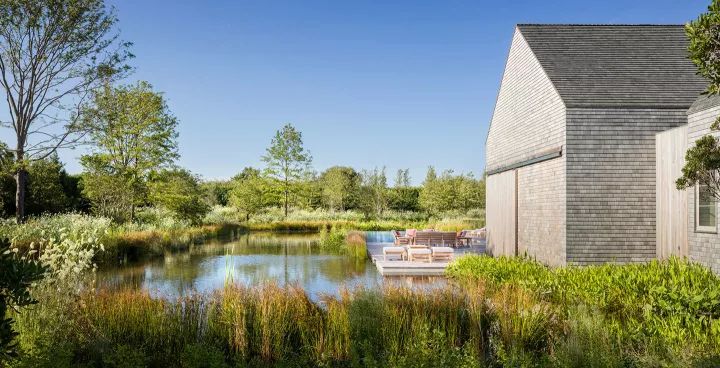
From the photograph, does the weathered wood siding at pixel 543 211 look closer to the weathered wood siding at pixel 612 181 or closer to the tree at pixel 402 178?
the weathered wood siding at pixel 612 181

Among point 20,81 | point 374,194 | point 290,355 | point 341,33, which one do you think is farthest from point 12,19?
point 374,194

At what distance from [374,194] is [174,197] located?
13787 mm

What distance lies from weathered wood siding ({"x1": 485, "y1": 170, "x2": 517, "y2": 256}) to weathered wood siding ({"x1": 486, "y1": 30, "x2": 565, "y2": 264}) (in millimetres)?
28

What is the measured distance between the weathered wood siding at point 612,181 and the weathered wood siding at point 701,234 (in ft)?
3.67

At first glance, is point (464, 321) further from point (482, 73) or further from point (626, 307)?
point (482, 73)

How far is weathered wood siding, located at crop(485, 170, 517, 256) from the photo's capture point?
40.7 feet

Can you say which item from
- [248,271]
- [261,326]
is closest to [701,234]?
[261,326]

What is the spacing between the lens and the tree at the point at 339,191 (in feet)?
112

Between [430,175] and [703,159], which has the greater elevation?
[430,175]

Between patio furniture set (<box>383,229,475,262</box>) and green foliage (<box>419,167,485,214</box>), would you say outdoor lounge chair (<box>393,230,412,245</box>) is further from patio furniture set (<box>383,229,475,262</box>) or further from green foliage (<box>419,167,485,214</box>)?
green foliage (<box>419,167,485,214</box>)

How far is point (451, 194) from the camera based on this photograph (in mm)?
30094

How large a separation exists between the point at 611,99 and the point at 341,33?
798 cm

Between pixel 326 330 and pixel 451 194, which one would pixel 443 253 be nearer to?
pixel 326 330

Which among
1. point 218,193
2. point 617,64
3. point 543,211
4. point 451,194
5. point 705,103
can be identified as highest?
point 617,64
